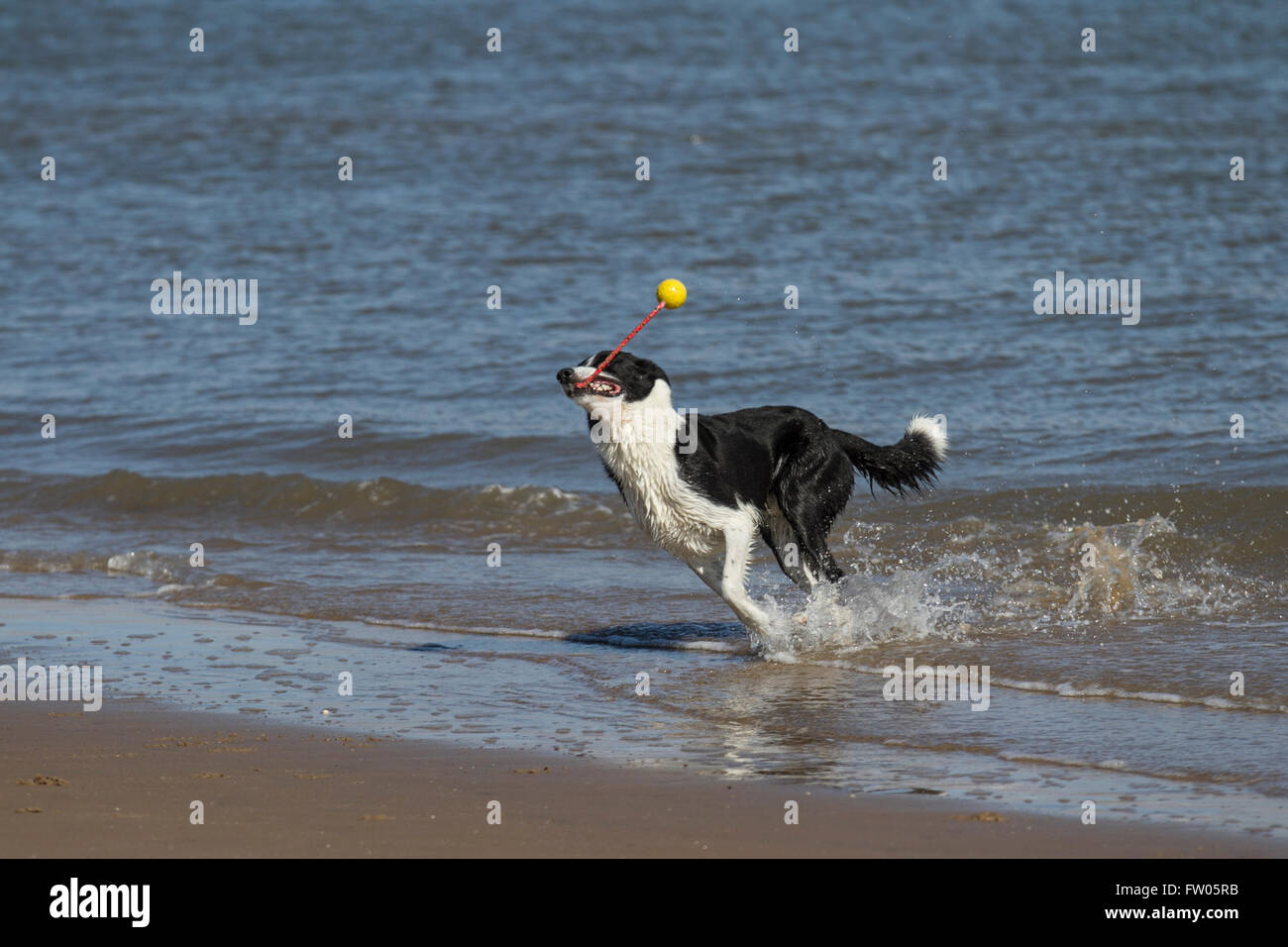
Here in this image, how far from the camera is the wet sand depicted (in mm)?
4637

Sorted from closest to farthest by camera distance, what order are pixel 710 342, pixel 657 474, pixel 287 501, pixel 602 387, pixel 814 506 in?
pixel 602 387
pixel 657 474
pixel 814 506
pixel 287 501
pixel 710 342

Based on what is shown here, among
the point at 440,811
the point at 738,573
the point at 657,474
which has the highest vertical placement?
the point at 657,474

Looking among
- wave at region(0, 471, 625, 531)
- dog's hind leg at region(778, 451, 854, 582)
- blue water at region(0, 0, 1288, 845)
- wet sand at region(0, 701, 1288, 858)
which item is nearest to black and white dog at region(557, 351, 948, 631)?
dog's hind leg at region(778, 451, 854, 582)

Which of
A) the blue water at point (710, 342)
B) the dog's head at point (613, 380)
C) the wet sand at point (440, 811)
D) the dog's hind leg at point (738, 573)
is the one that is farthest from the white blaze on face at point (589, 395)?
the wet sand at point (440, 811)

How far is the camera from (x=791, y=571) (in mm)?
8055

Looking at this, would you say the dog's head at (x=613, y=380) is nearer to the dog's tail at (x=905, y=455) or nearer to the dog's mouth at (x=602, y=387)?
the dog's mouth at (x=602, y=387)

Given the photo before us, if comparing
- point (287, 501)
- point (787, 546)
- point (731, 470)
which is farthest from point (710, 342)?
point (731, 470)

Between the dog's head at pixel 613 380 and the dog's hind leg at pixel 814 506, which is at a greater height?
the dog's head at pixel 613 380

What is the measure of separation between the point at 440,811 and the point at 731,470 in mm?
2941

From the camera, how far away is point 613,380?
6.91 meters

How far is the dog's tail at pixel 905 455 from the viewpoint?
8.20 meters

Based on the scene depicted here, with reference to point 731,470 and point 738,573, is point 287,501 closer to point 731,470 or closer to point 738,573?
point 731,470

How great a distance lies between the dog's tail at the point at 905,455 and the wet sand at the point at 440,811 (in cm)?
304

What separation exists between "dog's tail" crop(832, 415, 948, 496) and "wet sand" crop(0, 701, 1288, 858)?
9.97 feet
